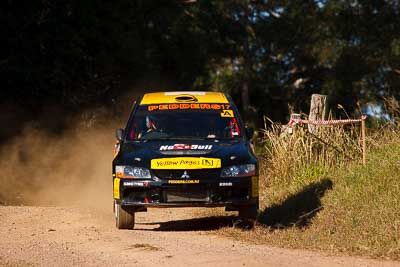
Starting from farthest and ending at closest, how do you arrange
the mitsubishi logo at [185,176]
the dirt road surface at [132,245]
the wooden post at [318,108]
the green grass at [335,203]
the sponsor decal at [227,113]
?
1. the wooden post at [318,108]
2. the sponsor decal at [227,113]
3. the mitsubishi logo at [185,176]
4. the green grass at [335,203]
5. the dirt road surface at [132,245]

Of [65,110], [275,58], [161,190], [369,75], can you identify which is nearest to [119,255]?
[161,190]

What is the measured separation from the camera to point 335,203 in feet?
43.6

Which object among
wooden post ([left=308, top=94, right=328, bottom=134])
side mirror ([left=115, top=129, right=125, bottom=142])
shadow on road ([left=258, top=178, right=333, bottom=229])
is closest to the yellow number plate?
shadow on road ([left=258, top=178, right=333, bottom=229])

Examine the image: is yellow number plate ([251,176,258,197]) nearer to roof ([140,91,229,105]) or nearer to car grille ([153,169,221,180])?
car grille ([153,169,221,180])

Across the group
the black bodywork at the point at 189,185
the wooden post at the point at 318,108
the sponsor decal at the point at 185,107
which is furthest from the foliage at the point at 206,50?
the black bodywork at the point at 189,185

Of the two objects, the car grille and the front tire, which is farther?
the front tire

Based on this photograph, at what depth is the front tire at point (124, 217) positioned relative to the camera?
40.7ft

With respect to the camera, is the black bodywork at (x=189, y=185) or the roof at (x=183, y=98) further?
the roof at (x=183, y=98)

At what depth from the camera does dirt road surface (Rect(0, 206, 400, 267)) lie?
980 cm

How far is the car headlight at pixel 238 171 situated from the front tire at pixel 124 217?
1.34m

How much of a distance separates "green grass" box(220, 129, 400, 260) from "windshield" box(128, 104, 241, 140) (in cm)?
147

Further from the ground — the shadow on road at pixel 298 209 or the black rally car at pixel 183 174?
the black rally car at pixel 183 174

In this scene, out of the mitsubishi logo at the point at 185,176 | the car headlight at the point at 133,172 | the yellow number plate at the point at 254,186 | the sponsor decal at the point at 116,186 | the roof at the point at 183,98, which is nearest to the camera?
the mitsubishi logo at the point at 185,176

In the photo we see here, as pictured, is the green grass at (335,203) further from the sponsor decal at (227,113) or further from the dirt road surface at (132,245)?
the sponsor decal at (227,113)
